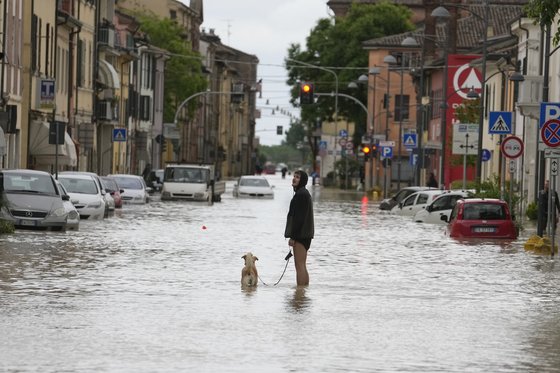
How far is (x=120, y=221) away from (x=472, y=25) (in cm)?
6912

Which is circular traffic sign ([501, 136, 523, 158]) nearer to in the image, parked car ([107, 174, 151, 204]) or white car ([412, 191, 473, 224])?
white car ([412, 191, 473, 224])

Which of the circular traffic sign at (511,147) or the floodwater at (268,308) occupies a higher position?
the circular traffic sign at (511,147)

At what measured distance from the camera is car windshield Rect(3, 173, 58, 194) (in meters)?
37.5

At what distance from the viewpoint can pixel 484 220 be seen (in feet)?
135

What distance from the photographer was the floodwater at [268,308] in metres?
14.4

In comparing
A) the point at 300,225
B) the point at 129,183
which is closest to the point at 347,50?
the point at 129,183

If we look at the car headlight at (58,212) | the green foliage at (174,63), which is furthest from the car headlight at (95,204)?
the green foliage at (174,63)

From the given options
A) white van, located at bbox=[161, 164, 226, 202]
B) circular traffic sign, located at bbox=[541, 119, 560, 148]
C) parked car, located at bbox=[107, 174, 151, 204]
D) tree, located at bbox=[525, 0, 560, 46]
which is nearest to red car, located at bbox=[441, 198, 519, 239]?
circular traffic sign, located at bbox=[541, 119, 560, 148]

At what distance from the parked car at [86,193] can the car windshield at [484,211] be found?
10.7 m

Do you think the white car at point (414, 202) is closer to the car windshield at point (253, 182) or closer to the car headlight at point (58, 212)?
the car headlight at point (58, 212)

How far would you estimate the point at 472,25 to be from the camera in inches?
4429

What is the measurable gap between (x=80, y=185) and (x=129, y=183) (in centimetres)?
1838

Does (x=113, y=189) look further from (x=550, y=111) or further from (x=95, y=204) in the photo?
(x=550, y=111)

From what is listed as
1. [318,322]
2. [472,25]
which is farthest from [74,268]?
[472,25]
